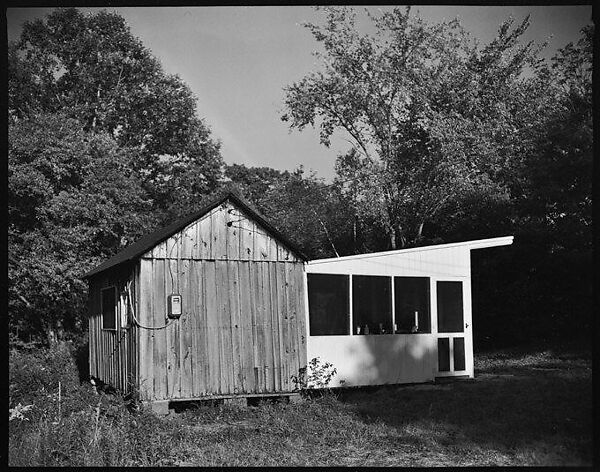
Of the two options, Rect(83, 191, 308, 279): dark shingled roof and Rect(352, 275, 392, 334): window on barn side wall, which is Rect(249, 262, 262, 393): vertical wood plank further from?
Rect(352, 275, 392, 334): window on barn side wall

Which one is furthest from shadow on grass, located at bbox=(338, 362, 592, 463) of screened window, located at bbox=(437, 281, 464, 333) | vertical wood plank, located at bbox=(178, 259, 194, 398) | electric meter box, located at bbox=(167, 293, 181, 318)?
Result: electric meter box, located at bbox=(167, 293, 181, 318)

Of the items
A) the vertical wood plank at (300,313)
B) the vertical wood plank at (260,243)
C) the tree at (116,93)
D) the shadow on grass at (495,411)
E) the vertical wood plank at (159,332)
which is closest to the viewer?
the shadow on grass at (495,411)

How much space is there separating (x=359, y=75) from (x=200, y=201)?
24.0 feet

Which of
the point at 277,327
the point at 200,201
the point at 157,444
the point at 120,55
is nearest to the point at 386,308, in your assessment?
the point at 277,327

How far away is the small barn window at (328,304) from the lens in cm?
1305

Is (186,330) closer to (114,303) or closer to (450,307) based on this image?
(114,303)

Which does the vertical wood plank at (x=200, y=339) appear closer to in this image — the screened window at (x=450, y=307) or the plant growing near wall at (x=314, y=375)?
the plant growing near wall at (x=314, y=375)

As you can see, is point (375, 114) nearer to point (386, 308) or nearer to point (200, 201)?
point (200, 201)

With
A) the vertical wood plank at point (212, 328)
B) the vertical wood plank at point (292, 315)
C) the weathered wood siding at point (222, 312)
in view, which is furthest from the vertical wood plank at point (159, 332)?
the vertical wood plank at point (292, 315)

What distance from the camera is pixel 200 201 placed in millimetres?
25078

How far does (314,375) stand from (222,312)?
6.50 feet

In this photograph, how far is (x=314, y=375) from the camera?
12492 mm

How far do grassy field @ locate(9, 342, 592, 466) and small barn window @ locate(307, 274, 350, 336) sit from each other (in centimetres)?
124

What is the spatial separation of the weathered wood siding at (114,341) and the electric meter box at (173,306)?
2.14ft
